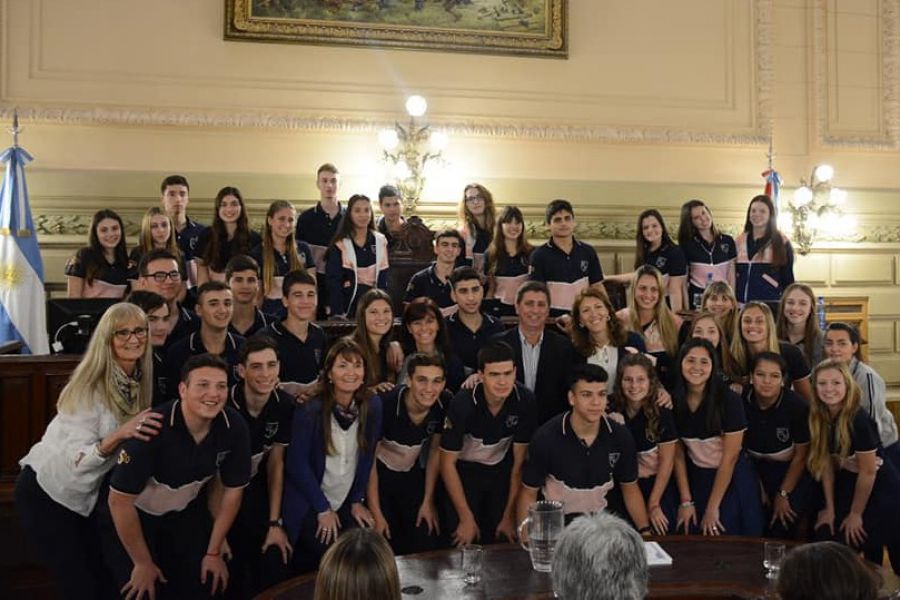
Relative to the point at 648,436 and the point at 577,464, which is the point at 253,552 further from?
the point at 648,436

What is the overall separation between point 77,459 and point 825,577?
278 cm

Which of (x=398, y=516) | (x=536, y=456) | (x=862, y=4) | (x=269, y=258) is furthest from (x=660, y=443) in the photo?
(x=862, y=4)

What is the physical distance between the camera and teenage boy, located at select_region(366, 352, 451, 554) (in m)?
4.12

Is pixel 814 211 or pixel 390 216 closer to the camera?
pixel 390 216

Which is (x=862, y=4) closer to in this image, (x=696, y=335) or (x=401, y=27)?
(x=401, y=27)

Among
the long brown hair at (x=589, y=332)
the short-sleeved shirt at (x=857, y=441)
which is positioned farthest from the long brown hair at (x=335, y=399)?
the short-sleeved shirt at (x=857, y=441)

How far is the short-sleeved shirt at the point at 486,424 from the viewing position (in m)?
4.16

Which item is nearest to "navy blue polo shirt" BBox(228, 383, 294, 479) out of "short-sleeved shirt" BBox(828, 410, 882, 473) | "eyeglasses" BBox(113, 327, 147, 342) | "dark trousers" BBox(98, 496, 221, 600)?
"dark trousers" BBox(98, 496, 221, 600)

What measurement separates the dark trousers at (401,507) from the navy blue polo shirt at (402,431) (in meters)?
0.04

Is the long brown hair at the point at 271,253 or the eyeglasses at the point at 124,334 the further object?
the long brown hair at the point at 271,253

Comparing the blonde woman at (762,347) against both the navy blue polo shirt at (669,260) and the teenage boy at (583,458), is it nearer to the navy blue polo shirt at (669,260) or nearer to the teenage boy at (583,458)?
the teenage boy at (583,458)

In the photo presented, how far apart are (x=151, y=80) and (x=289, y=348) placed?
11.5 ft

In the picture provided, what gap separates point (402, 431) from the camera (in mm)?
4180

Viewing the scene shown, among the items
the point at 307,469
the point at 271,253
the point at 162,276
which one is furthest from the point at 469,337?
the point at 162,276
